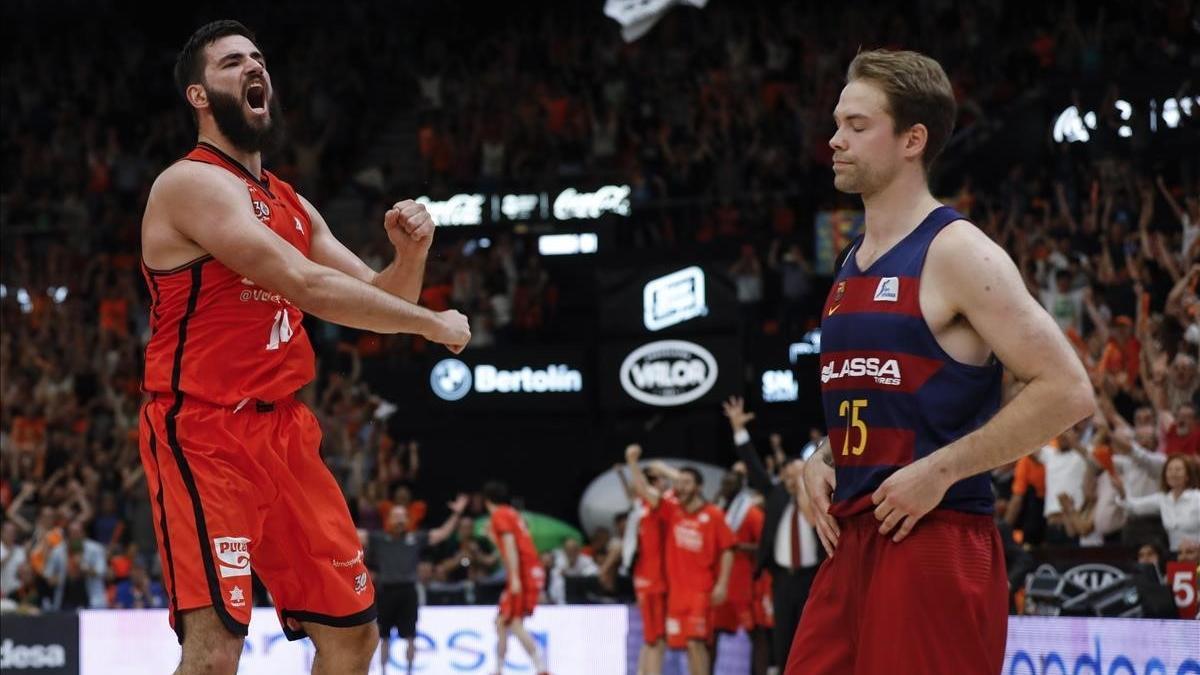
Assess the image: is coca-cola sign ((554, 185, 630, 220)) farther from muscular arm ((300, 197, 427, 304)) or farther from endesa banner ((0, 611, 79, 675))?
muscular arm ((300, 197, 427, 304))

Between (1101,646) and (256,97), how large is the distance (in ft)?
24.3

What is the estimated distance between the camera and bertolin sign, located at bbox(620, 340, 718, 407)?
1828 cm

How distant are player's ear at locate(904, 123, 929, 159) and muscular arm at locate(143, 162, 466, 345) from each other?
1.60 meters

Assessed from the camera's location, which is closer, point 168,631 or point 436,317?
point 436,317

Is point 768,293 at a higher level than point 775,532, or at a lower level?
higher

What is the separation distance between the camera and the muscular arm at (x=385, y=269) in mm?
5449

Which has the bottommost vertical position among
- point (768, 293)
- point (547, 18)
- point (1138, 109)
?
point (768, 293)

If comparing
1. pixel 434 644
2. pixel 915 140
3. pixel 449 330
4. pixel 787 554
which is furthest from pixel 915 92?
pixel 434 644

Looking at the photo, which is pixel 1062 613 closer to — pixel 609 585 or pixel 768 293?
pixel 609 585

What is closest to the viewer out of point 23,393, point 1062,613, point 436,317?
point 436,317

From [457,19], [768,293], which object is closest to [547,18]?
[457,19]

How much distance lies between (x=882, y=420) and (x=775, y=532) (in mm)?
9539

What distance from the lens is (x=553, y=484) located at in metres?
19.9

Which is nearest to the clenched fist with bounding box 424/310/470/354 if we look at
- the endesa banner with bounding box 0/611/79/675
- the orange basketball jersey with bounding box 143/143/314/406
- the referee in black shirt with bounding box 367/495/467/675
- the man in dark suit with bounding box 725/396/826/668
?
the orange basketball jersey with bounding box 143/143/314/406
